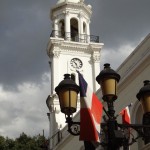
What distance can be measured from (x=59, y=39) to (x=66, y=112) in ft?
88.7

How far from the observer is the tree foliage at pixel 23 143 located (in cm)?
3920

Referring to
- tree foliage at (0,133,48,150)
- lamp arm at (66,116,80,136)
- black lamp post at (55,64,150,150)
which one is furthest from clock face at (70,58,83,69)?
lamp arm at (66,116,80,136)

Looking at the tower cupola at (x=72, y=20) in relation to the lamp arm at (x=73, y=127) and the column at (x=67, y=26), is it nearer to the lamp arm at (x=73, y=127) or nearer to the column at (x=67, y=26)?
the column at (x=67, y=26)

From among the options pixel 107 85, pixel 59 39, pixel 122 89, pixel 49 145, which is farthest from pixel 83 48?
pixel 107 85

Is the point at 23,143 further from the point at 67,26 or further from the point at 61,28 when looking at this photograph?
the point at 67,26

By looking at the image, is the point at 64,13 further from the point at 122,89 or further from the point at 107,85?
the point at 107,85

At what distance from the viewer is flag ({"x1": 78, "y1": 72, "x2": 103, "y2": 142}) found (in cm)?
673

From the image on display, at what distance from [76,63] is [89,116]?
26.9 meters

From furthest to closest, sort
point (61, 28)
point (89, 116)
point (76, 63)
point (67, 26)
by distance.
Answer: point (61, 28) < point (67, 26) < point (76, 63) < point (89, 116)

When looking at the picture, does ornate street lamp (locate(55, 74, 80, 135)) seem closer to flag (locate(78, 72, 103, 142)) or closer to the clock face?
flag (locate(78, 72, 103, 142))

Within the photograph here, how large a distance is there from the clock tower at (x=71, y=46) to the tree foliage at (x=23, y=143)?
8.28 metres

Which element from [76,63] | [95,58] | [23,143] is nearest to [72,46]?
[76,63]

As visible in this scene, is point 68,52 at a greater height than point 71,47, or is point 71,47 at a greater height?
point 71,47

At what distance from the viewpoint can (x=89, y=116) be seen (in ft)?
22.8
